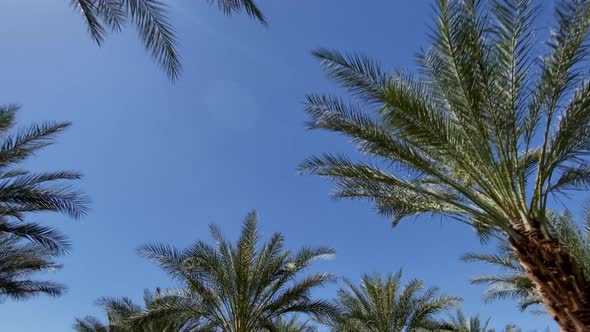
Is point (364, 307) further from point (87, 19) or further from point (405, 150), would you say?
point (87, 19)

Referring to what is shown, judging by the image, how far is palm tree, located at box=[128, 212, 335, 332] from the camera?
13.2 metres

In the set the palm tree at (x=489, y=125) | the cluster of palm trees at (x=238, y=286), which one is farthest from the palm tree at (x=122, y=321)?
the palm tree at (x=489, y=125)

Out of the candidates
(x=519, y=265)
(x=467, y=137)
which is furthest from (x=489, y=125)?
(x=519, y=265)

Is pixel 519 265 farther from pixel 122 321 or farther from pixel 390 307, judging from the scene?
pixel 122 321

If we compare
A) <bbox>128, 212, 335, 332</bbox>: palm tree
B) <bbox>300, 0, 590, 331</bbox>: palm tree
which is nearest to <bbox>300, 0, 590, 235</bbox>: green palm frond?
<bbox>300, 0, 590, 331</bbox>: palm tree

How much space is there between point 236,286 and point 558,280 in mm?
8691

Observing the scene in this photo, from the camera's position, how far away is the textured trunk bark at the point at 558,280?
20.2ft

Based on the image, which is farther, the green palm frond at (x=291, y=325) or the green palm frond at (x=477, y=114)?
the green palm frond at (x=291, y=325)

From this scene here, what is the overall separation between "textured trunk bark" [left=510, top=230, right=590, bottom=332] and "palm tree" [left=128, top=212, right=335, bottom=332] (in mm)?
7633

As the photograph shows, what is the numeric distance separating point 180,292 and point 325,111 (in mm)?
7789

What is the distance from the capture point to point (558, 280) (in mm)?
6438

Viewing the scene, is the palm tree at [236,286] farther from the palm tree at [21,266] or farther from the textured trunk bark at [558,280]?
the textured trunk bark at [558,280]

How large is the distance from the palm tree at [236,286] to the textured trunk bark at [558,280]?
7633mm

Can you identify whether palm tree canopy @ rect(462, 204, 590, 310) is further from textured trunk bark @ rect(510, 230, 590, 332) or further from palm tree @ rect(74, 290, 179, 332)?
palm tree @ rect(74, 290, 179, 332)
